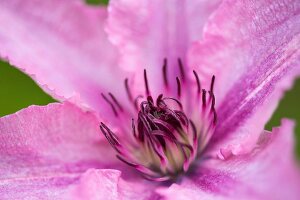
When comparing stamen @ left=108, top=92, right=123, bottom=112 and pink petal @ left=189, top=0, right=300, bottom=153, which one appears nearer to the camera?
pink petal @ left=189, top=0, right=300, bottom=153

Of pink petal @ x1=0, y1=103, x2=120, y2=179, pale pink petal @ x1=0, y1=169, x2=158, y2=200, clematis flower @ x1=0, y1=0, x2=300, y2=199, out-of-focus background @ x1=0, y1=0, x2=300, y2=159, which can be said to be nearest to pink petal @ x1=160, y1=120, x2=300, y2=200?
clematis flower @ x1=0, y1=0, x2=300, y2=199

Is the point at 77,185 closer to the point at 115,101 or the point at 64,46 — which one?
the point at 115,101

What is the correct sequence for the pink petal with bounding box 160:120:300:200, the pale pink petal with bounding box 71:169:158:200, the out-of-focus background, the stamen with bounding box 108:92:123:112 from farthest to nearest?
1. the out-of-focus background
2. the stamen with bounding box 108:92:123:112
3. the pale pink petal with bounding box 71:169:158:200
4. the pink petal with bounding box 160:120:300:200

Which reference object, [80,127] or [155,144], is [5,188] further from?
[155,144]

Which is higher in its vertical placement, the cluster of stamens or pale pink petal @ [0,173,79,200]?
the cluster of stamens

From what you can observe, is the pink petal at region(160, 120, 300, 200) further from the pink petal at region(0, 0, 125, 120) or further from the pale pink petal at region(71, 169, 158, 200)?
the pink petal at region(0, 0, 125, 120)

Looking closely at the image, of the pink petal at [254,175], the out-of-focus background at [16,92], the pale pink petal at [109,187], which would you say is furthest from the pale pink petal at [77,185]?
the out-of-focus background at [16,92]

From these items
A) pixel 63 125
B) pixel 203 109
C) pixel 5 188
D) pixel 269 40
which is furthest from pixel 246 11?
pixel 5 188
